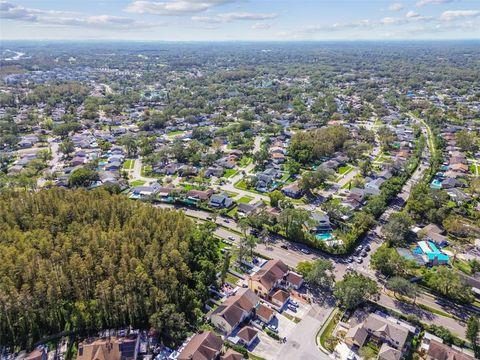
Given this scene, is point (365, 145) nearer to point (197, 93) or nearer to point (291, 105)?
point (291, 105)

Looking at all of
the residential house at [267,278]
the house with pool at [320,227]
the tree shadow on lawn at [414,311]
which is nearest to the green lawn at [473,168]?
the house with pool at [320,227]

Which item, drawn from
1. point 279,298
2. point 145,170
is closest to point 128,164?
point 145,170

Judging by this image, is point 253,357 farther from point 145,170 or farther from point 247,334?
point 145,170

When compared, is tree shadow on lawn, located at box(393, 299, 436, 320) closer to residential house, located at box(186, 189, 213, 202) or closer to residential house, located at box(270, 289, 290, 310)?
residential house, located at box(270, 289, 290, 310)

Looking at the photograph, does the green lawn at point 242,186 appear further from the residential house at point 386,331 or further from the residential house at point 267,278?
the residential house at point 386,331

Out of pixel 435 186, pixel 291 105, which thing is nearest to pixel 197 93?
pixel 291 105
